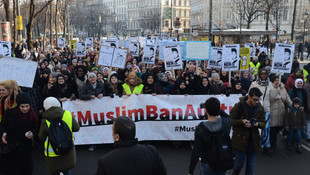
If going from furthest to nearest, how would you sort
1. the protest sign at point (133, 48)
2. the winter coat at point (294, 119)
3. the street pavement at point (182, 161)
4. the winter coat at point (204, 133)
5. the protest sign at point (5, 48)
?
the protest sign at point (133, 48) → the protest sign at point (5, 48) → the winter coat at point (294, 119) → the street pavement at point (182, 161) → the winter coat at point (204, 133)

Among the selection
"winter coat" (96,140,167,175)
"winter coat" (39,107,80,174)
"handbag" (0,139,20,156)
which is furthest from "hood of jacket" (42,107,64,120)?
"winter coat" (96,140,167,175)

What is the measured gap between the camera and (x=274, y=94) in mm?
6578

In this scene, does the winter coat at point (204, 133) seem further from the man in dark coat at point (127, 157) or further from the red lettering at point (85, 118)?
the red lettering at point (85, 118)

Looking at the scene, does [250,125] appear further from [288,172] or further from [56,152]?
[56,152]

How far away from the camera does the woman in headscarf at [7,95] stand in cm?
450

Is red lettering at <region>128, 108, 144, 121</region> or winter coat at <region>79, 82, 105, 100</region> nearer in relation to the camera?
winter coat at <region>79, 82, 105, 100</region>

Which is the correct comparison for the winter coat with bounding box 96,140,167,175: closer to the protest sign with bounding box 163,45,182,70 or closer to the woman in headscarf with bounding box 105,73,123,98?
the woman in headscarf with bounding box 105,73,123,98

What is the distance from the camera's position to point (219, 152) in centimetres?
354

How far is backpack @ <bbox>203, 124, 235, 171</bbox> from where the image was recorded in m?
3.54

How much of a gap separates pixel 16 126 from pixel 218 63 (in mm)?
7999

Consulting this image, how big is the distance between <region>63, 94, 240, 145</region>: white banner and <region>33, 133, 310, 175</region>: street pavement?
26cm

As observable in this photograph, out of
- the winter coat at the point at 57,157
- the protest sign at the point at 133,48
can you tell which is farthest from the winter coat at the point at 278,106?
the protest sign at the point at 133,48

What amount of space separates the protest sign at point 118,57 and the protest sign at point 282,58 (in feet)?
13.5

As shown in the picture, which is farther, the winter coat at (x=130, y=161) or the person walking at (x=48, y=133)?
the person walking at (x=48, y=133)
